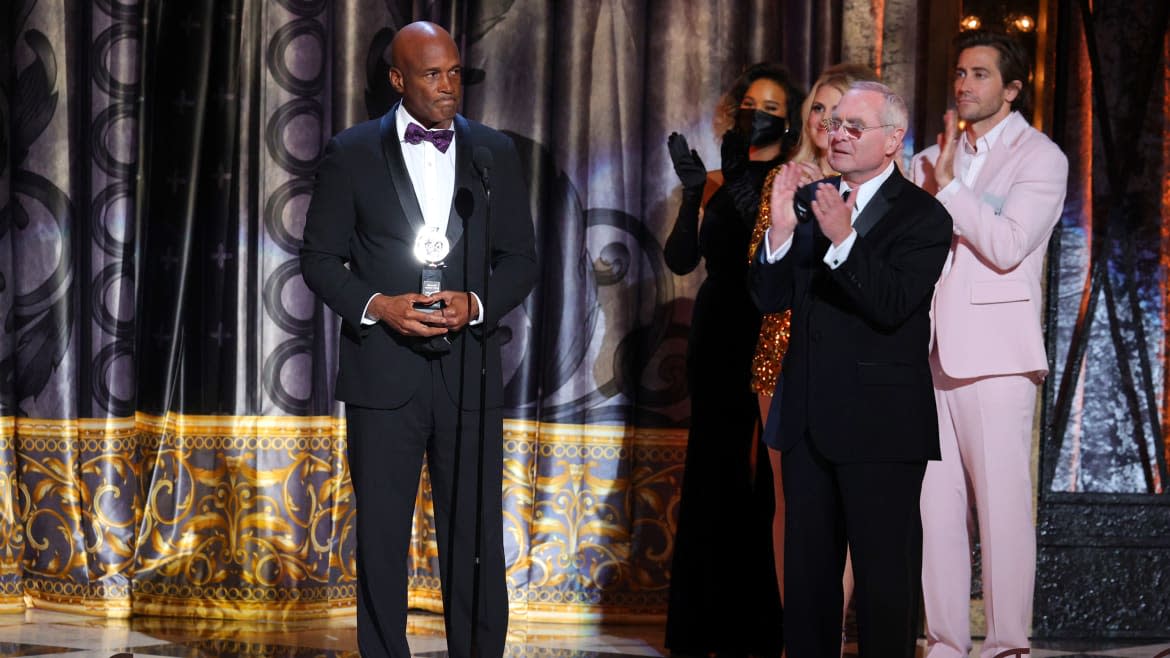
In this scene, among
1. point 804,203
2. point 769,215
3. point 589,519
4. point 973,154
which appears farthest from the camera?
point 589,519

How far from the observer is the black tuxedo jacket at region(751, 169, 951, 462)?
9.30 feet

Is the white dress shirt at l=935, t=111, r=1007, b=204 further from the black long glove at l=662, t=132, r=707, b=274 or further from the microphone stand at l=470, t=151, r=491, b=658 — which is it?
the microphone stand at l=470, t=151, r=491, b=658

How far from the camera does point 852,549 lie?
292cm

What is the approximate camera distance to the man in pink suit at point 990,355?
3.65 metres

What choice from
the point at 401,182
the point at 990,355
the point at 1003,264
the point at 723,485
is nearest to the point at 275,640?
the point at 723,485

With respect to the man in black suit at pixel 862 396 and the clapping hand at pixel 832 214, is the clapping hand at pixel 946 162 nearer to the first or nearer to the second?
the man in black suit at pixel 862 396

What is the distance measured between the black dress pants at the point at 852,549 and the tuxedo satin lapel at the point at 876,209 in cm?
47

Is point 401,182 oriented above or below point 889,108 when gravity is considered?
below

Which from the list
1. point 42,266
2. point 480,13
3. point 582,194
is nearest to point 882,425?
point 582,194

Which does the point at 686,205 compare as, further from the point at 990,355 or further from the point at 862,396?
the point at 862,396

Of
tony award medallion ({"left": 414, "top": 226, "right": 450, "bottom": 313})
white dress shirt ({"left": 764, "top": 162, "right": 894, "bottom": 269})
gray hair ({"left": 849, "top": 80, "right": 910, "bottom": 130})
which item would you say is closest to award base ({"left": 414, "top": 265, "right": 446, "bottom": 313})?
tony award medallion ({"left": 414, "top": 226, "right": 450, "bottom": 313})

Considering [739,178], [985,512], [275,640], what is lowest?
[275,640]

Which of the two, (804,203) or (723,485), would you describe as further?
(723,485)

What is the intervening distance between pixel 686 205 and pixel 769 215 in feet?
1.90
